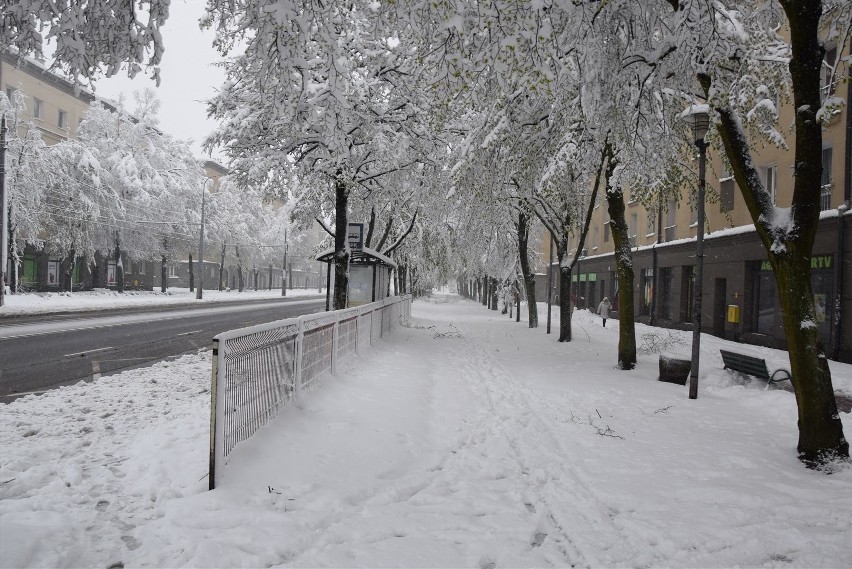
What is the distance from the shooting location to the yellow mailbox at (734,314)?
1748cm

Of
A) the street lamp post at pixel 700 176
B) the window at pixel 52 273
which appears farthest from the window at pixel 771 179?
the window at pixel 52 273

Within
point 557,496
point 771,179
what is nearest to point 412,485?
point 557,496

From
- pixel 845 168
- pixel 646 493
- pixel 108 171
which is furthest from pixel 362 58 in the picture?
pixel 108 171

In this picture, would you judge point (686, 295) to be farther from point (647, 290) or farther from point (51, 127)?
point (51, 127)

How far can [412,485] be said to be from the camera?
460 centimetres

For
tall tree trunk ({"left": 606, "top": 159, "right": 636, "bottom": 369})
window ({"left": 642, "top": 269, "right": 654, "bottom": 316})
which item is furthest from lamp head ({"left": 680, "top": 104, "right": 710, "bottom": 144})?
window ({"left": 642, "top": 269, "right": 654, "bottom": 316})

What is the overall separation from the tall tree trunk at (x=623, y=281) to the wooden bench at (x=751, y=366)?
193cm

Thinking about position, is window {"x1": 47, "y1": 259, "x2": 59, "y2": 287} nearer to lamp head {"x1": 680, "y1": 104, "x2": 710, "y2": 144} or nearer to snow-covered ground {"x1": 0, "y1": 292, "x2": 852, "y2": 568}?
snow-covered ground {"x1": 0, "y1": 292, "x2": 852, "y2": 568}

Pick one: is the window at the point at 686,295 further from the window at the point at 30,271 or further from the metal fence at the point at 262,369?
the window at the point at 30,271

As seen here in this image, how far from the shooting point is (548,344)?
16125 millimetres

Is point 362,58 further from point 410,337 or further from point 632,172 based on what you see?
point 410,337

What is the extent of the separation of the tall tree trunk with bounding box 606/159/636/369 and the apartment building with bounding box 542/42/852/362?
1.00 meters

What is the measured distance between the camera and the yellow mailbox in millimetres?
17484

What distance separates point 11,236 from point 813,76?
110ft
